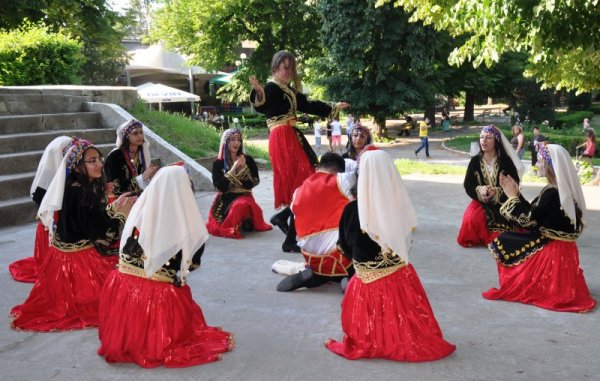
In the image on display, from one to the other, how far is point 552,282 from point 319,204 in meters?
2.24

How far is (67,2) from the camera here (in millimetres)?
18891

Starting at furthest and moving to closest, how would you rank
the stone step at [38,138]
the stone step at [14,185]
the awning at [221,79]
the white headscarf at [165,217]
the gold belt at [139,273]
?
the awning at [221,79] → the stone step at [38,138] → the stone step at [14,185] → the gold belt at [139,273] → the white headscarf at [165,217]

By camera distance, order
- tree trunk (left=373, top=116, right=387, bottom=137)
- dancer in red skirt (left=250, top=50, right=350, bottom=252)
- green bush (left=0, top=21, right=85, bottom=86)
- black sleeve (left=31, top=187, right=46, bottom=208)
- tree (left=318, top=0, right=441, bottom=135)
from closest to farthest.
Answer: black sleeve (left=31, top=187, right=46, bottom=208) → dancer in red skirt (left=250, top=50, right=350, bottom=252) → green bush (left=0, top=21, right=85, bottom=86) → tree (left=318, top=0, right=441, bottom=135) → tree trunk (left=373, top=116, right=387, bottom=137)

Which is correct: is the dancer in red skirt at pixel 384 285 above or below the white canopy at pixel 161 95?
below

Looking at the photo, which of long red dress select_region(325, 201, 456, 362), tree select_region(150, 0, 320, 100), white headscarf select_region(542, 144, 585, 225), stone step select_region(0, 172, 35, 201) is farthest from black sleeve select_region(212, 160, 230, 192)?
tree select_region(150, 0, 320, 100)

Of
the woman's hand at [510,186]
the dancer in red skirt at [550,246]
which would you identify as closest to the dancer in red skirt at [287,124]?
the woman's hand at [510,186]

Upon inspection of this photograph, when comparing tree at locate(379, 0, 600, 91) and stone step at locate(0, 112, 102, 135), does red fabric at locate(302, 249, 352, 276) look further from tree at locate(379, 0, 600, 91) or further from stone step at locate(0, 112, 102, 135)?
stone step at locate(0, 112, 102, 135)

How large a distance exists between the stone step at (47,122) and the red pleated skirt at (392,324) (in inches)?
341

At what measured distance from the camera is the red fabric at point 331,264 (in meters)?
5.71

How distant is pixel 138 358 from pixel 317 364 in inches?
49.9

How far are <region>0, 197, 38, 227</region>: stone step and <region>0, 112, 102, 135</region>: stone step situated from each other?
7.10ft

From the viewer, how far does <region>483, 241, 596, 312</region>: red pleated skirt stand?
205 inches

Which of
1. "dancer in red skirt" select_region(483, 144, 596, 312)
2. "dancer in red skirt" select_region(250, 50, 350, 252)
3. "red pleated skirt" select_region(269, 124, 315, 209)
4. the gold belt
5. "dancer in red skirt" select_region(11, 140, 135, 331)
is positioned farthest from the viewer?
"red pleated skirt" select_region(269, 124, 315, 209)

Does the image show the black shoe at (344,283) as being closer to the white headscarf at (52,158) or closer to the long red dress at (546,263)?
the long red dress at (546,263)
